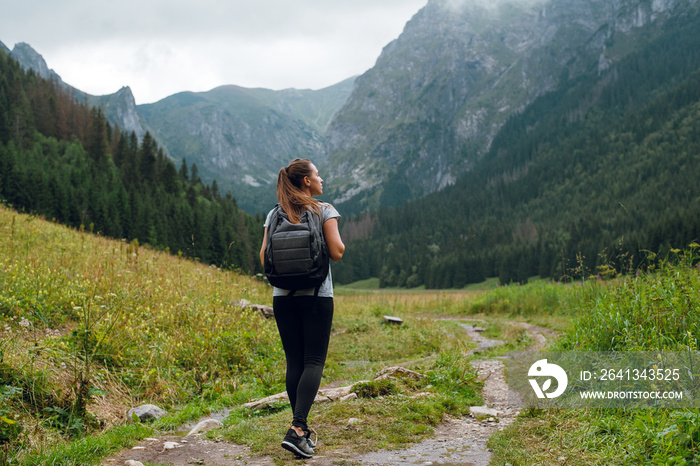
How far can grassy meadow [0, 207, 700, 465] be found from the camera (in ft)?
15.3

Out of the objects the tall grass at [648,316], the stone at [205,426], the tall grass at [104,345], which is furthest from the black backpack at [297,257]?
the tall grass at [648,316]

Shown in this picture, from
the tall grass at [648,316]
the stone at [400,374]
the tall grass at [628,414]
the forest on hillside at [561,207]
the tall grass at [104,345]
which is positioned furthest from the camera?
the forest on hillside at [561,207]

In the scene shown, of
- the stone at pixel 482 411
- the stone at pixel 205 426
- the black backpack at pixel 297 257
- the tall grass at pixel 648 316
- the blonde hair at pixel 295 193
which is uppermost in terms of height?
the blonde hair at pixel 295 193

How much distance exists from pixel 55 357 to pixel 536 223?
159 meters

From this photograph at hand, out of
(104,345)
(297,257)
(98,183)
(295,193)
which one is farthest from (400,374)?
(98,183)

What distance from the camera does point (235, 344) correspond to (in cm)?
952

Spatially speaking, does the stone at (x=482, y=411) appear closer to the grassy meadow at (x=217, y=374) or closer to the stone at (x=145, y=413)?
the grassy meadow at (x=217, y=374)

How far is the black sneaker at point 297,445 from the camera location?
448 centimetres

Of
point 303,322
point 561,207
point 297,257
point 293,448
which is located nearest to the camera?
point 293,448

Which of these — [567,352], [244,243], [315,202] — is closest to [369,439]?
[315,202]

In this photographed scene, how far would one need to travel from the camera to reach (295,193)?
495 centimetres

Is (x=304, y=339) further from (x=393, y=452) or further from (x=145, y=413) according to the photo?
(x=145, y=413)

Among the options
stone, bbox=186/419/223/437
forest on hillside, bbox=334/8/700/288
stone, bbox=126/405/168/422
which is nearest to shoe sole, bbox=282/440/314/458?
stone, bbox=186/419/223/437

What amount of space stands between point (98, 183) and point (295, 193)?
71.9m
